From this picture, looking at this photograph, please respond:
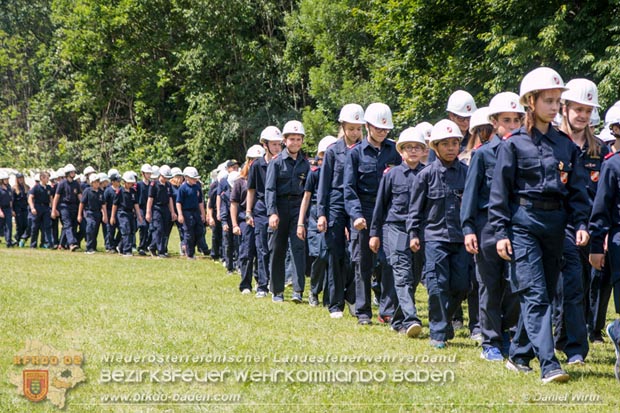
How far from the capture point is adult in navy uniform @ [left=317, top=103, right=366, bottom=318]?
35.6 ft

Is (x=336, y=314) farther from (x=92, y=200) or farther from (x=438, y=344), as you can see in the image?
(x=92, y=200)

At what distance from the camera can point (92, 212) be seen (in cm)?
2433

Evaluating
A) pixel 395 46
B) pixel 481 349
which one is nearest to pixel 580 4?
pixel 395 46

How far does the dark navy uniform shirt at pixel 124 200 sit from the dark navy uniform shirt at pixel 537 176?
17828 millimetres

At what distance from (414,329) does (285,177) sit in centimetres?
416

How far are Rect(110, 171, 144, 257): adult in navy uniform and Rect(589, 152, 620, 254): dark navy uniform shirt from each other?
17603 mm

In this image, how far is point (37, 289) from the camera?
530 inches

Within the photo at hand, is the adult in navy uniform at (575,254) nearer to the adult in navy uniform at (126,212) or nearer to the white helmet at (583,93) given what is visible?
the white helmet at (583,93)

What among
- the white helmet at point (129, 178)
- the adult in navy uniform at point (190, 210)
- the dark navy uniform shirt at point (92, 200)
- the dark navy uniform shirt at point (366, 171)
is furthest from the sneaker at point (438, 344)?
the dark navy uniform shirt at point (92, 200)

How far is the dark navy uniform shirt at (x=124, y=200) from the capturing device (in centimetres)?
2367

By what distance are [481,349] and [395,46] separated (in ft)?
71.4

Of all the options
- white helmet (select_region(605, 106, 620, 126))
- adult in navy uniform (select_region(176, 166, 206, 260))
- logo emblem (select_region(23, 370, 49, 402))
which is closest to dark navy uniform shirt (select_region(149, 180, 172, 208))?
adult in navy uniform (select_region(176, 166, 206, 260))

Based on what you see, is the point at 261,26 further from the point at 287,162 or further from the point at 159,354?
the point at 159,354

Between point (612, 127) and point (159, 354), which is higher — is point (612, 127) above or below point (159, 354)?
above
